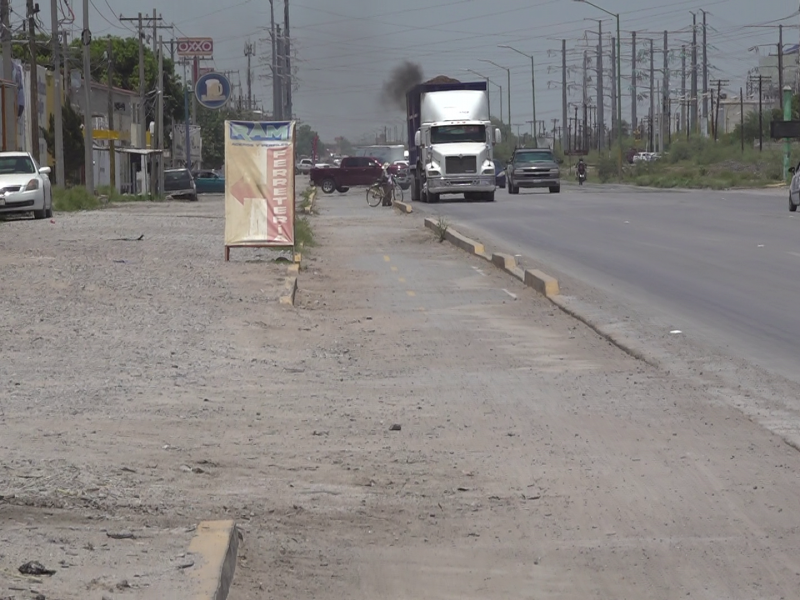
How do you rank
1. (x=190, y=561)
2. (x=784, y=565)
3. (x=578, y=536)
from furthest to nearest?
(x=578, y=536) < (x=784, y=565) < (x=190, y=561)

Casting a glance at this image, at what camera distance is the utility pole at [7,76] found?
4366cm

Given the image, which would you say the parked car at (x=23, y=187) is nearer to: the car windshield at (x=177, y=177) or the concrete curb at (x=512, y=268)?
the concrete curb at (x=512, y=268)

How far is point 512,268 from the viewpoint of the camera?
1809cm

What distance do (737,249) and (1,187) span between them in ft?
60.2

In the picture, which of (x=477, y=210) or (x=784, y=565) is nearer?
(x=784, y=565)

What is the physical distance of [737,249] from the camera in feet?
72.4

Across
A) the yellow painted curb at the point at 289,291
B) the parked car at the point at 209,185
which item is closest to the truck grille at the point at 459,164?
the yellow painted curb at the point at 289,291

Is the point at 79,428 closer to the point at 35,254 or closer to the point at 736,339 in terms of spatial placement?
the point at 736,339

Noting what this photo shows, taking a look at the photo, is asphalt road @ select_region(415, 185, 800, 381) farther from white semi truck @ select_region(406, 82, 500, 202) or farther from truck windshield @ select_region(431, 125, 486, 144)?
truck windshield @ select_region(431, 125, 486, 144)

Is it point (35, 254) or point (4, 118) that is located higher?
point (4, 118)

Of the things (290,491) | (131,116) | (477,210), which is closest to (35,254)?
(290,491)

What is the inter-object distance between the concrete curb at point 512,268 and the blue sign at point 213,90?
1294 inches

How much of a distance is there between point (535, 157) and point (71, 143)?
24.7m

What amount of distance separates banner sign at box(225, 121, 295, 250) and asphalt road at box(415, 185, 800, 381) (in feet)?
13.0
